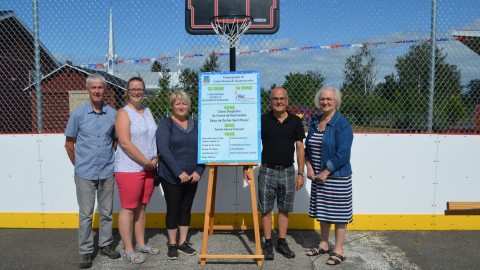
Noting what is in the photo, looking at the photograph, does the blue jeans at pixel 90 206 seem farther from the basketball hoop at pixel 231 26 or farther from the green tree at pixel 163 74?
the basketball hoop at pixel 231 26

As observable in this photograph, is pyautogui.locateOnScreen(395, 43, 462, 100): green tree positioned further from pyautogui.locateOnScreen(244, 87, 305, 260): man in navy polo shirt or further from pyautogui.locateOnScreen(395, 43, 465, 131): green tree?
pyautogui.locateOnScreen(244, 87, 305, 260): man in navy polo shirt

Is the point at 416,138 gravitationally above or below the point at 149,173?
above

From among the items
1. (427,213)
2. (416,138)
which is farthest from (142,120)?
(427,213)

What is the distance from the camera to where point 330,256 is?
398 cm

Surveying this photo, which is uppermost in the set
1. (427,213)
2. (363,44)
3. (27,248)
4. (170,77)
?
(363,44)

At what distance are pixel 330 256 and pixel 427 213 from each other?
68.0 inches

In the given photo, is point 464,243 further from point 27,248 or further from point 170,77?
point 27,248

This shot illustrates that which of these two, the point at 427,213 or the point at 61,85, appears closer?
the point at 427,213

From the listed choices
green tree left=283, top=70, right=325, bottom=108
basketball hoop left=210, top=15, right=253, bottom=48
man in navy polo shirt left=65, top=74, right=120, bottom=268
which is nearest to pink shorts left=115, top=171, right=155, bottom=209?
man in navy polo shirt left=65, top=74, right=120, bottom=268

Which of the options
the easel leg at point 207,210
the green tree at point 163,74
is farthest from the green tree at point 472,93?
the green tree at point 163,74

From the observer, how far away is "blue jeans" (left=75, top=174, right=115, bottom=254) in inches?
150

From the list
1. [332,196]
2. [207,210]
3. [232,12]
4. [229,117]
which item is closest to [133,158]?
[207,210]

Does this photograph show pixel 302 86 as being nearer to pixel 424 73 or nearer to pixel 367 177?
pixel 367 177

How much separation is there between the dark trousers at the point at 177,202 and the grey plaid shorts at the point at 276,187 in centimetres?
72
